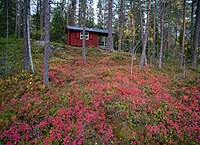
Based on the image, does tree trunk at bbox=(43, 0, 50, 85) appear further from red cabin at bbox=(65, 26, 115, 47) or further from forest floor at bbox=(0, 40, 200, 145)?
red cabin at bbox=(65, 26, 115, 47)

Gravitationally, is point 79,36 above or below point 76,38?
above

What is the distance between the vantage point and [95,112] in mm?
5094

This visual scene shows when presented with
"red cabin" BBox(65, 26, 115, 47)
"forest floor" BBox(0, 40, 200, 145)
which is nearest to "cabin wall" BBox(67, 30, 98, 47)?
"red cabin" BBox(65, 26, 115, 47)

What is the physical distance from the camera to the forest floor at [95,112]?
14.3 ft

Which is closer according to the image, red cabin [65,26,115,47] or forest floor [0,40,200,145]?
forest floor [0,40,200,145]

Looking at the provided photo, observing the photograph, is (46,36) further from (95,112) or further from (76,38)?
(76,38)

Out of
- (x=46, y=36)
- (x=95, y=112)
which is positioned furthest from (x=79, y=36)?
(x=95, y=112)

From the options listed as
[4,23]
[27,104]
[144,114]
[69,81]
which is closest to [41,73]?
[69,81]

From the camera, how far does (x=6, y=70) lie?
848 cm

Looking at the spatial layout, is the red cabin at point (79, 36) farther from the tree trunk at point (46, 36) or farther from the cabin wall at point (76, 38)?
the tree trunk at point (46, 36)

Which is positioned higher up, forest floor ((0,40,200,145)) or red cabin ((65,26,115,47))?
red cabin ((65,26,115,47))

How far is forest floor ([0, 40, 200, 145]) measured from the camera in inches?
171

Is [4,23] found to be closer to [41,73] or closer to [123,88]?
[41,73]

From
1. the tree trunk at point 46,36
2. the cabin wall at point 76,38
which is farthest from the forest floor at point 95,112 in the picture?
the cabin wall at point 76,38
